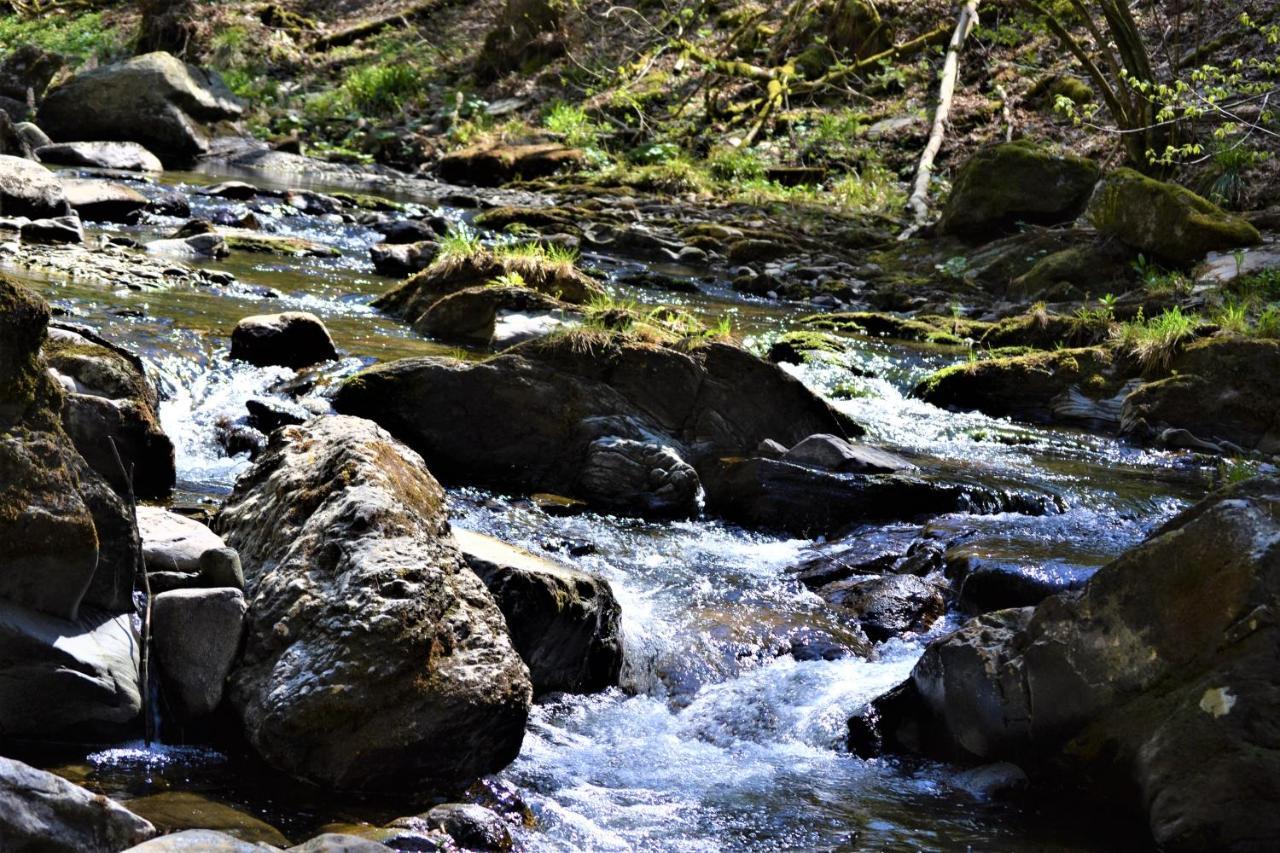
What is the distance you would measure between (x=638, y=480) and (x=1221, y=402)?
5117 millimetres

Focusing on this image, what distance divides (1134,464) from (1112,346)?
2161 millimetres

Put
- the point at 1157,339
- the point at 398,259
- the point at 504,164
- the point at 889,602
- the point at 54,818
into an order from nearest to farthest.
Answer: the point at 54,818 < the point at 889,602 < the point at 1157,339 < the point at 398,259 < the point at 504,164

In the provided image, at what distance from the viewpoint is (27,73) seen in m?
21.8

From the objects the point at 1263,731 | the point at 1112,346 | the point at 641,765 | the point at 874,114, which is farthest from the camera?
the point at 874,114

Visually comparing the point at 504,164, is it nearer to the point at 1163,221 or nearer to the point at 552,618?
the point at 1163,221

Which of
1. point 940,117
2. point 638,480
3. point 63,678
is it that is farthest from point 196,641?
point 940,117

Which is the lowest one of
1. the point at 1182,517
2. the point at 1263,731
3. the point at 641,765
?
the point at 641,765

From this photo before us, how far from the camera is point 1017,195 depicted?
1598 cm

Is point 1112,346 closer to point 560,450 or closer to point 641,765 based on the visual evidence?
point 560,450

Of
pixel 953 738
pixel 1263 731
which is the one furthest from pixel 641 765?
pixel 1263 731

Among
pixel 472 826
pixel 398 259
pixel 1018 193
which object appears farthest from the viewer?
pixel 1018 193

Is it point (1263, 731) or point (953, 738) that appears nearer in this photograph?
point (1263, 731)

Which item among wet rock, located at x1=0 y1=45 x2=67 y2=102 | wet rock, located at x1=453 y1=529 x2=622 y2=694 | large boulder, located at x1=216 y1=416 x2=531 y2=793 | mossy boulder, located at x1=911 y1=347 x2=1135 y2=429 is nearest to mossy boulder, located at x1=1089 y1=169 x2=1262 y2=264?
mossy boulder, located at x1=911 y1=347 x2=1135 y2=429

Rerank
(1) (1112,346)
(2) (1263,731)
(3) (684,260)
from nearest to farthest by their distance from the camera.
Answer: (2) (1263,731), (1) (1112,346), (3) (684,260)
